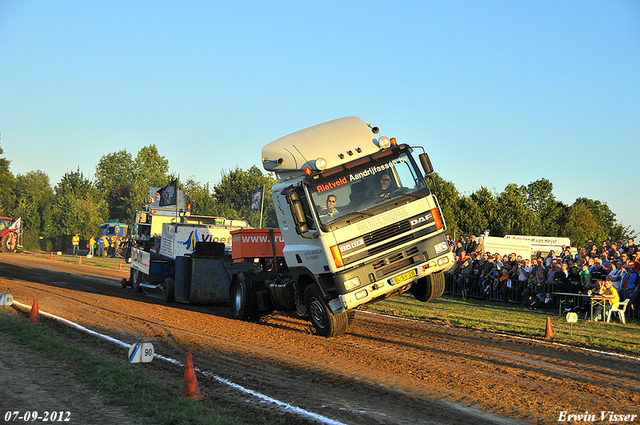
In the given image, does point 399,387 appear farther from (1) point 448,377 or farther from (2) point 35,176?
(2) point 35,176

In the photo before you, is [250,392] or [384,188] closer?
[250,392]

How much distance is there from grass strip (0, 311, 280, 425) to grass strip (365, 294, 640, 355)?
Result: 24.1 feet

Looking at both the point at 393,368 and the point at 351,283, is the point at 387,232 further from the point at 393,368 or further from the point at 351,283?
the point at 393,368

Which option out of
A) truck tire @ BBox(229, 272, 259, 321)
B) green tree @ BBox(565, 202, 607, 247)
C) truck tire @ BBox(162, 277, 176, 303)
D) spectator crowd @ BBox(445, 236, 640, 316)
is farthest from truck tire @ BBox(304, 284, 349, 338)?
green tree @ BBox(565, 202, 607, 247)

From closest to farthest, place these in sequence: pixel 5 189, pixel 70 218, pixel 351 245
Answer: pixel 351 245
pixel 70 218
pixel 5 189

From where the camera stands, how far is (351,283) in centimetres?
931

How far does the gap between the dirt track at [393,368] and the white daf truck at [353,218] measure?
1.00m

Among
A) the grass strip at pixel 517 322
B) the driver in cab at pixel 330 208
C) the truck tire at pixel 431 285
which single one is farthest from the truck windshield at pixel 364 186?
the grass strip at pixel 517 322

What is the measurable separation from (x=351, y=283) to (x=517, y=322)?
6.06 metres

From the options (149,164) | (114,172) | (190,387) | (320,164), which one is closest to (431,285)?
(320,164)

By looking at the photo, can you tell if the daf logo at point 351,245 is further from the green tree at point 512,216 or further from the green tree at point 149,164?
the green tree at point 149,164

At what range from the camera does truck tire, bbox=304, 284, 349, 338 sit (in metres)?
9.84

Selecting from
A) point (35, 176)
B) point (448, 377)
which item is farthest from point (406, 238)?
point (35, 176)

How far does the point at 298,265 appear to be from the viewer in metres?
10.4
